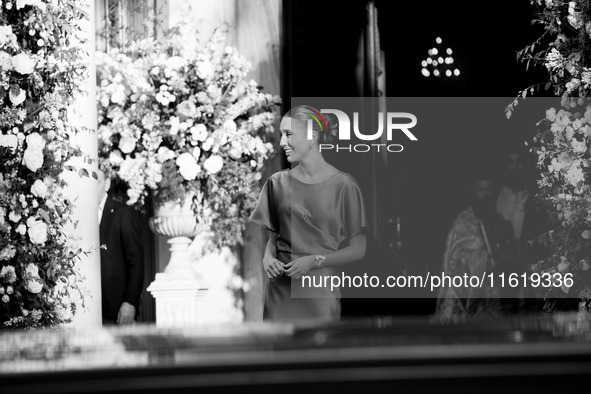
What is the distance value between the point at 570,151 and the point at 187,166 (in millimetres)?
2196

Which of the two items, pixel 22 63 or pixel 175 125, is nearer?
pixel 22 63

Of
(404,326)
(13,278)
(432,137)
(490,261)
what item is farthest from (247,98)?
(404,326)

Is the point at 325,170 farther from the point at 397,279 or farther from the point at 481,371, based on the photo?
the point at 481,371

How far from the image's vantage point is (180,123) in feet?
18.2

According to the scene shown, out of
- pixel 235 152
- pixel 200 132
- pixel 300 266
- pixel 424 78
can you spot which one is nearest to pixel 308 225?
pixel 300 266

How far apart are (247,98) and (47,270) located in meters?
2.07

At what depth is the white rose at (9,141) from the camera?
3.88 m

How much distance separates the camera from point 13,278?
3.92 m

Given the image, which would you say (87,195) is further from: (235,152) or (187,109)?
(235,152)

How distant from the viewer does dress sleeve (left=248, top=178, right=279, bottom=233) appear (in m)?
5.42
